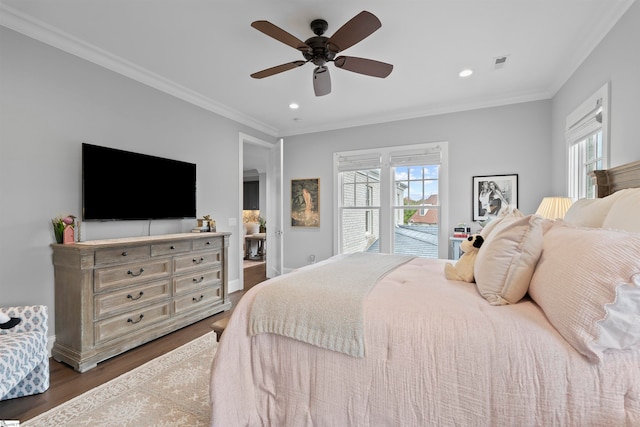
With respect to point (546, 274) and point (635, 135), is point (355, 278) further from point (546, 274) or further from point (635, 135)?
point (635, 135)

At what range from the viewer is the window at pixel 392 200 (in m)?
4.32

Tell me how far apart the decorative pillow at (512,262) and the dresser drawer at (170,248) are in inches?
108

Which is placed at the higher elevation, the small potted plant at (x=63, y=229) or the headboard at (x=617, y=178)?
the headboard at (x=617, y=178)

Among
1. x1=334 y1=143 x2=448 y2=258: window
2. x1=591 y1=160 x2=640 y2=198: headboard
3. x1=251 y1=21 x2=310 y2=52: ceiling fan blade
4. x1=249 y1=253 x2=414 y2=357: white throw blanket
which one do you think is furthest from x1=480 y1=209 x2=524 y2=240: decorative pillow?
x1=334 y1=143 x2=448 y2=258: window

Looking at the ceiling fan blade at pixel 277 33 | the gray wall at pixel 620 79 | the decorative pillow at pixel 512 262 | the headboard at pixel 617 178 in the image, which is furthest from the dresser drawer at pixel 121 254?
the gray wall at pixel 620 79

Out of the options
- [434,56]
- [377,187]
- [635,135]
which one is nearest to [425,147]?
[377,187]

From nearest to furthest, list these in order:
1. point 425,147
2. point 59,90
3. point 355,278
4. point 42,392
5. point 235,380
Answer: point 235,380 < point 355,278 < point 42,392 < point 59,90 < point 425,147

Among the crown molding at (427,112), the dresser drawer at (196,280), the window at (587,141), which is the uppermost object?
the crown molding at (427,112)

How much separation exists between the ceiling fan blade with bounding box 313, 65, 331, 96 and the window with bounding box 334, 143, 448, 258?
2225mm

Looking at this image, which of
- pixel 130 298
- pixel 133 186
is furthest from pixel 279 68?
pixel 130 298

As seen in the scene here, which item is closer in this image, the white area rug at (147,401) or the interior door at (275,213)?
the white area rug at (147,401)

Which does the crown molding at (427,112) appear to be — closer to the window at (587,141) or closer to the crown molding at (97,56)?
the window at (587,141)

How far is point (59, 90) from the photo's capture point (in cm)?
249

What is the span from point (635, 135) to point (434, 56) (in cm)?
169
